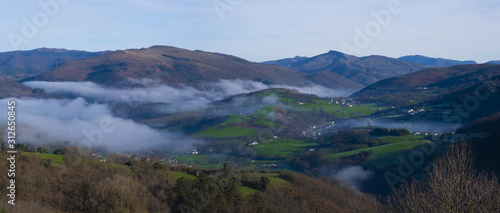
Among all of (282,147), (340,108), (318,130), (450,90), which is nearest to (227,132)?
(282,147)

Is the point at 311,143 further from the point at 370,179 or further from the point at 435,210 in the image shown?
the point at 435,210

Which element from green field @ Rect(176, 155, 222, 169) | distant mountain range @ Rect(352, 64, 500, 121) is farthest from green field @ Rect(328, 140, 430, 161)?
distant mountain range @ Rect(352, 64, 500, 121)

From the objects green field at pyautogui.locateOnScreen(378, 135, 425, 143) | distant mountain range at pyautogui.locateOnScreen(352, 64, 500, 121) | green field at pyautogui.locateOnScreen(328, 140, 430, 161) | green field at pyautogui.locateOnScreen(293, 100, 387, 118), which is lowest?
green field at pyautogui.locateOnScreen(328, 140, 430, 161)

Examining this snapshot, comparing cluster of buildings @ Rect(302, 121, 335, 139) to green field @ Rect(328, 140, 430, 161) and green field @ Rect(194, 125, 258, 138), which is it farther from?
green field @ Rect(328, 140, 430, 161)

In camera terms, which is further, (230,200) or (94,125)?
(94,125)

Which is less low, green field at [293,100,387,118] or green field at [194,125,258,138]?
green field at [293,100,387,118]

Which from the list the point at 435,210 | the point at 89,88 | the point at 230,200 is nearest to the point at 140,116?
the point at 89,88

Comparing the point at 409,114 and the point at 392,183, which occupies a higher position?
the point at 409,114

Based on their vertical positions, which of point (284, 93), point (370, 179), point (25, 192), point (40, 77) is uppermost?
point (40, 77)
